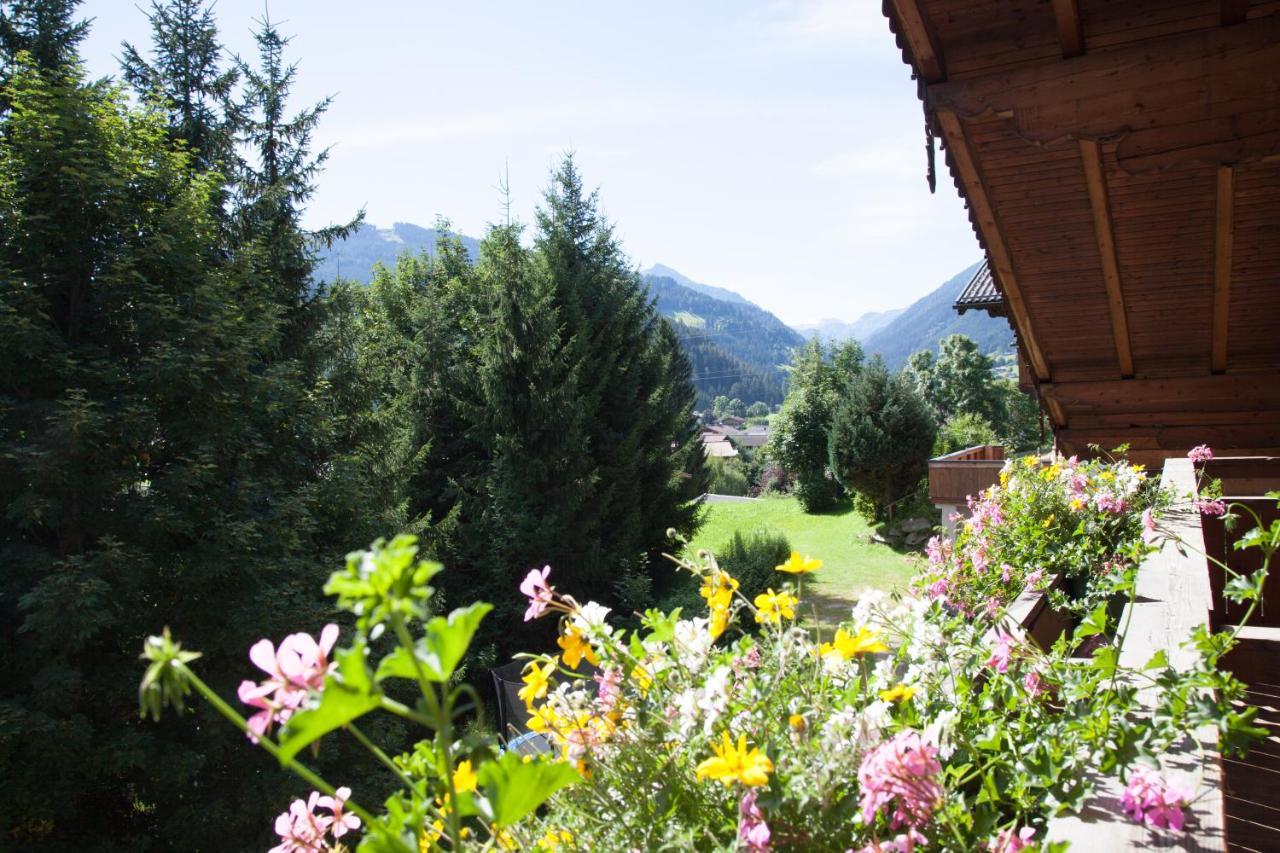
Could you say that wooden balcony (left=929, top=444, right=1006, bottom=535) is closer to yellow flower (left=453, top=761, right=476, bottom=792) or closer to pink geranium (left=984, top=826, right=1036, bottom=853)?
pink geranium (left=984, top=826, right=1036, bottom=853)

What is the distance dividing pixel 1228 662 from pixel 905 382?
18.2 meters

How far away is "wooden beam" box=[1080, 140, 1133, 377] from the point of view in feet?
13.2

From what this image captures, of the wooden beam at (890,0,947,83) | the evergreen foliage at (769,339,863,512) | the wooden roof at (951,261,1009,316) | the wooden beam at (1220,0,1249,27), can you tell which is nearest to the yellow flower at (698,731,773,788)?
the wooden beam at (890,0,947,83)

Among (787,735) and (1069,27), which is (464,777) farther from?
(1069,27)

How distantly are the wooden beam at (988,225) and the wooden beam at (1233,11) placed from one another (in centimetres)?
98

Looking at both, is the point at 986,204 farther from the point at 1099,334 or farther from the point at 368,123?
the point at 368,123

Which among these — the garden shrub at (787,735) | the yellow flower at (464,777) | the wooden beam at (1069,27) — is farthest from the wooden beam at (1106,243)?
the yellow flower at (464,777)

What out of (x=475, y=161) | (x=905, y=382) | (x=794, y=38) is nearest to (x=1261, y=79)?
(x=794, y=38)

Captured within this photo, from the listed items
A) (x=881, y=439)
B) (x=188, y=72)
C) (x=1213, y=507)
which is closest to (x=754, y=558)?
(x=881, y=439)

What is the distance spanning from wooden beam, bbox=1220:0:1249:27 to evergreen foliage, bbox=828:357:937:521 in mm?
15606

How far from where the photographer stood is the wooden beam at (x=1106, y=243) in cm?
404

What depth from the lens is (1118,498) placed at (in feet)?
9.78

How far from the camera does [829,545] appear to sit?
19125mm

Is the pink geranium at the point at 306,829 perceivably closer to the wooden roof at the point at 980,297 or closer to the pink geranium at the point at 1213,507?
the pink geranium at the point at 1213,507
